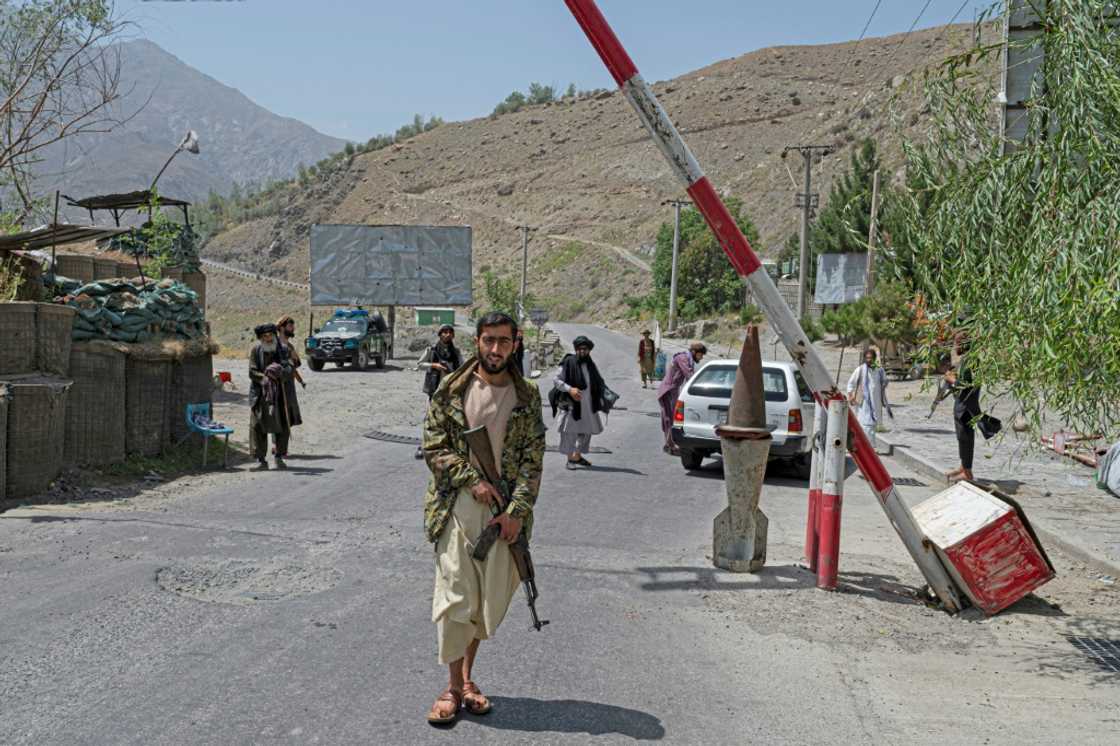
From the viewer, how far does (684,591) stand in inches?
289

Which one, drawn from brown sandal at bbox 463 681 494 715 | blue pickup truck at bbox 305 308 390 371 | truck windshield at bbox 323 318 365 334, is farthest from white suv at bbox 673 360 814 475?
truck windshield at bbox 323 318 365 334

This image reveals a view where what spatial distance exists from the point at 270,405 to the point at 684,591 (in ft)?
22.7

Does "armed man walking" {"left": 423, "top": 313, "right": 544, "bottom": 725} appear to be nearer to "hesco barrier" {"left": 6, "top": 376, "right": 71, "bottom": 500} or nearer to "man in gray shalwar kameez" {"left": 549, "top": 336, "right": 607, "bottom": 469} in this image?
"hesco barrier" {"left": 6, "top": 376, "right": 71, "bottom": 500}

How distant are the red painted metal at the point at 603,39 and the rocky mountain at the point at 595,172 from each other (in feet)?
257

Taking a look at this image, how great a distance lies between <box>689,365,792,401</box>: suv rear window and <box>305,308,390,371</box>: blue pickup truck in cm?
2273

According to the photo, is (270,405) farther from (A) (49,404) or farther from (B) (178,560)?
(B) (178,560)

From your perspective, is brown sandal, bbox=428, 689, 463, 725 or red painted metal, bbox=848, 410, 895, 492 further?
Answer: red painted metal, bbox=848, 410, 895, 492

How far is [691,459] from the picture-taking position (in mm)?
14031

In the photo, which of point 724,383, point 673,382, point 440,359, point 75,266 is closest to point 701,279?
point 75,266

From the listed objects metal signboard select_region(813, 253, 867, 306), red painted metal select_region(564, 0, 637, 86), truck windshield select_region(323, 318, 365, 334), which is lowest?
truck windshield select_region(323, 318, 365, 334)

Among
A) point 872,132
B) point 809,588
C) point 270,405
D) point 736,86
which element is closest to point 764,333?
point 872,132

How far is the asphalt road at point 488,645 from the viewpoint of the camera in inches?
185

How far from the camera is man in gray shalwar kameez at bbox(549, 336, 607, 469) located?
13.6 metres

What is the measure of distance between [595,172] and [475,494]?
122m
